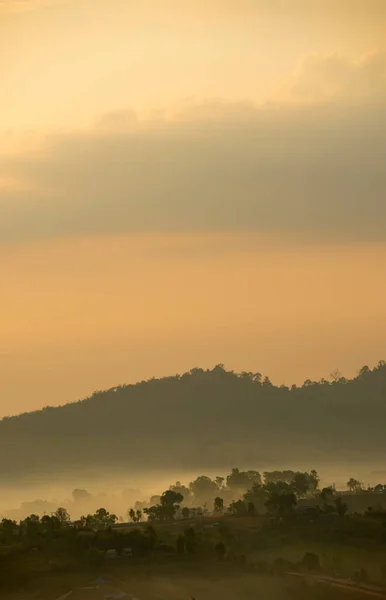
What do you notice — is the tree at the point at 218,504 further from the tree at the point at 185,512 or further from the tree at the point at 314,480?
the tree at the point at 314,480

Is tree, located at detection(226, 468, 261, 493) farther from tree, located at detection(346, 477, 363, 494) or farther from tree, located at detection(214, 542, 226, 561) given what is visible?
tree, located at detection(214, 542, 226, 561)

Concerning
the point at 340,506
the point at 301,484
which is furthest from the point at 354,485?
the point at 340,506

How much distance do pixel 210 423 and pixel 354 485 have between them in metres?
7.33

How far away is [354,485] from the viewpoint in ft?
71.9

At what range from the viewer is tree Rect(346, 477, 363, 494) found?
21.2 meters

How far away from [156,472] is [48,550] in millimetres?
9587

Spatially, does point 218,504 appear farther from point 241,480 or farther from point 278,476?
point 278,476

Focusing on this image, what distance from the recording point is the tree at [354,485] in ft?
69.4

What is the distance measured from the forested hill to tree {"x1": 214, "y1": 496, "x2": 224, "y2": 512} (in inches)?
238

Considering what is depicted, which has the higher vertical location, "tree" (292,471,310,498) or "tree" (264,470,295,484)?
"tree" (264,470,295,484)

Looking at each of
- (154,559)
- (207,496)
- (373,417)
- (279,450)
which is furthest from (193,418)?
(154,559)

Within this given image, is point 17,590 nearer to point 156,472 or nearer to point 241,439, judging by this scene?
point 156,472

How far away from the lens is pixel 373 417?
28.7m

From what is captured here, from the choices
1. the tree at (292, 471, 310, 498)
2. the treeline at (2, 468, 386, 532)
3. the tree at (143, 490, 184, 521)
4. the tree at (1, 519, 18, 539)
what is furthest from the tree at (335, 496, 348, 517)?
the tree at (1, 519, 18, 539)
